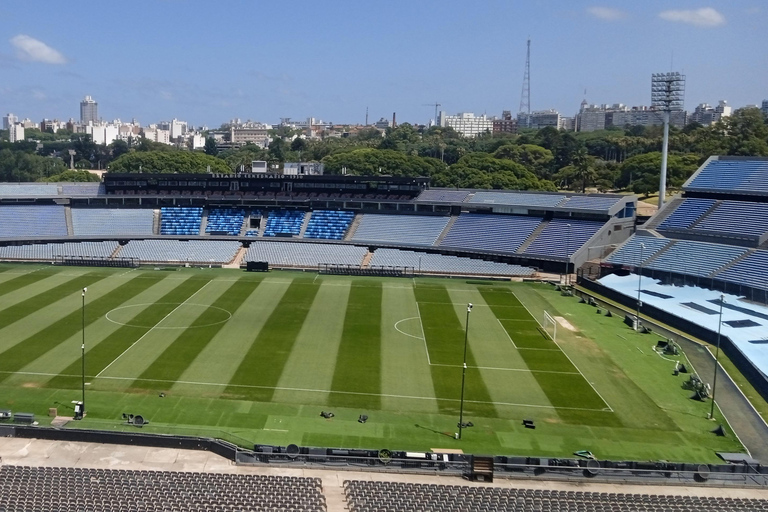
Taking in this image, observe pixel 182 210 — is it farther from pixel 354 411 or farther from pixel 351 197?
pixel 354 411

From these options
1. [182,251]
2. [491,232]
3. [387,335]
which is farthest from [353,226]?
[387,335]

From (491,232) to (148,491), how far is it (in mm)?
63205

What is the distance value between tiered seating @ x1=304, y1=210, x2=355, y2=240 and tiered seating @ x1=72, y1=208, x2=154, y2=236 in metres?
20.4

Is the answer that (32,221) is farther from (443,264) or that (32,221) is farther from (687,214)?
(687,214)

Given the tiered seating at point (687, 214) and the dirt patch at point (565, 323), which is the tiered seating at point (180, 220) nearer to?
the dirt patch at point (565, 323)

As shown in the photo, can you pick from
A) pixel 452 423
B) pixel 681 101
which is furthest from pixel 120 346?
pixel 681 101

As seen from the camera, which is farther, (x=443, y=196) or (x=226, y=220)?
(x=226, y=220)

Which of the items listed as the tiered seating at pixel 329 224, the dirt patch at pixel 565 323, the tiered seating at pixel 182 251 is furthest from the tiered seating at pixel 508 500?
the tiered seating at pixel 329 224

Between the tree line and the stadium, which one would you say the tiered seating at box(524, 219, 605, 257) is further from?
the tree line

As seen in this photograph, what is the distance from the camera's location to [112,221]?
8881 cm

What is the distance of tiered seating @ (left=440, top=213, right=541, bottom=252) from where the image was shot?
269 feet

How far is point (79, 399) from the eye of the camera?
37906 millimetres

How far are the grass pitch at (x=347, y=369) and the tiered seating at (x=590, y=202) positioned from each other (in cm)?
1885

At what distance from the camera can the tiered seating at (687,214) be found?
247 ft
